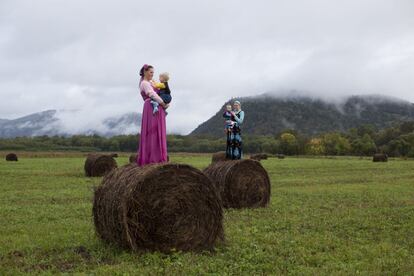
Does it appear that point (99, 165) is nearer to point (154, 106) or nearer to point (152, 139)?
point (152, 139)

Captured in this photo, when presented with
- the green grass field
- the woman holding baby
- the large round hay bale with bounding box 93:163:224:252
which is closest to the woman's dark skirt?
the woman holding baby

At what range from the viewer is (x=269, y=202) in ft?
49.2

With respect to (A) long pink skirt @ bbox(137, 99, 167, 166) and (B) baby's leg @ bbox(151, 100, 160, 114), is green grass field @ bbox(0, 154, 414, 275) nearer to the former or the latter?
(A) long pink skirt @ bbox(137, 99, 167, 166)

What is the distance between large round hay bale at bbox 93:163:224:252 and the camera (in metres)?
8.15

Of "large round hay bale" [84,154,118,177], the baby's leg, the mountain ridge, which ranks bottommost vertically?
"large round hay bale" [84,154,118,177]

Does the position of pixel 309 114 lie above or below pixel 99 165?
above

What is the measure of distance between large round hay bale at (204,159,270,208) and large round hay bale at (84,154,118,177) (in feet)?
42.2

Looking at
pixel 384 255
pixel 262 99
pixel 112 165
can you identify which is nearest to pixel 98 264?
pixel 384 255

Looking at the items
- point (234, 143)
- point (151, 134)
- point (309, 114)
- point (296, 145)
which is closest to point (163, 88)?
point (151, 134)

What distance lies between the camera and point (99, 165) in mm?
26453

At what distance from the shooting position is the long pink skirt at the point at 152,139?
9.55 m

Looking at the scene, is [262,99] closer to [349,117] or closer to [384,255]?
[349,117]

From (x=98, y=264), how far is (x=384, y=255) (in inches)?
175

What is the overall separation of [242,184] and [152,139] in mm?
5379
